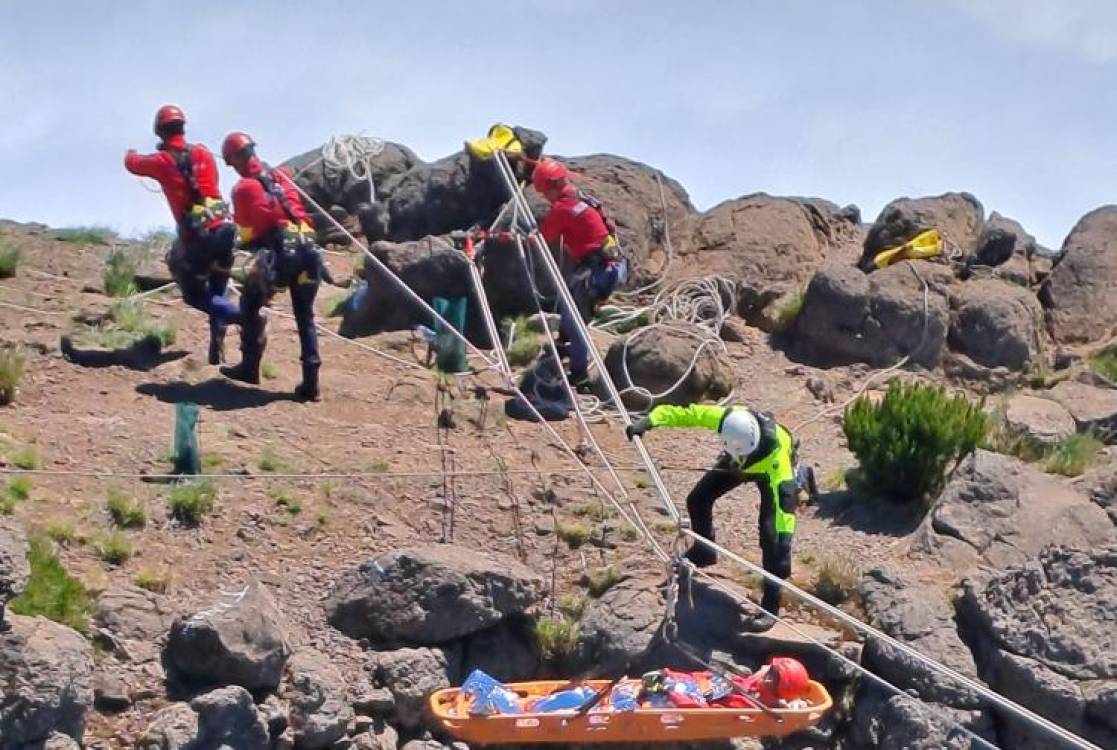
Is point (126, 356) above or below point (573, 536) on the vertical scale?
above

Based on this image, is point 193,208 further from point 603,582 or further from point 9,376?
point 603,582

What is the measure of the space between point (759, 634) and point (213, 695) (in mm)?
3497

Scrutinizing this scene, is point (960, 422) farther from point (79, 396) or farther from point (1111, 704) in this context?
point (79, 396)

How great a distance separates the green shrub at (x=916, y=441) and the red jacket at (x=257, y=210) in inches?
175

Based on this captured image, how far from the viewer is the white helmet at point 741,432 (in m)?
12.7

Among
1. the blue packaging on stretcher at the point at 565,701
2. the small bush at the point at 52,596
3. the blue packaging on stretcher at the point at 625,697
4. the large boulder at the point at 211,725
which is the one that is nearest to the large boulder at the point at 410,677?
the blue packaging on stretcher at the point at 565,701

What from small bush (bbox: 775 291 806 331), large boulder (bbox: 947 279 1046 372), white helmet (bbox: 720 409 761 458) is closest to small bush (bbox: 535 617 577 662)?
white helmet (bbox: 720 409 761 458)

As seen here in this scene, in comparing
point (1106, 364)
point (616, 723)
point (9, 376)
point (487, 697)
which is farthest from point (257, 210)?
point (1106, 364)

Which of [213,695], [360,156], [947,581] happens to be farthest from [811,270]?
[213,695]

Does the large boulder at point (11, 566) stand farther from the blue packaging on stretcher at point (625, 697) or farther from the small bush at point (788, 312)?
the small bush at point (788, 312)

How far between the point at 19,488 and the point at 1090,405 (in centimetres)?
865

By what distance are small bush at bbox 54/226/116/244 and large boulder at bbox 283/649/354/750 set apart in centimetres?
861

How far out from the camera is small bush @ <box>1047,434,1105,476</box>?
15086mm

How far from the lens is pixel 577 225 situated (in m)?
16.2
